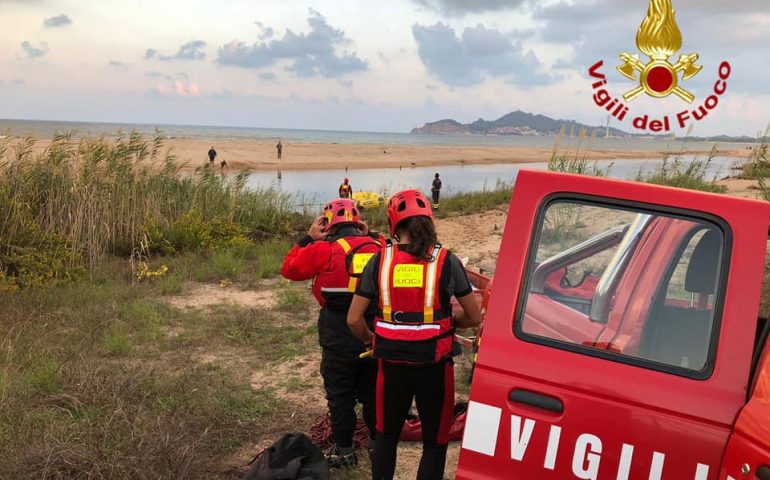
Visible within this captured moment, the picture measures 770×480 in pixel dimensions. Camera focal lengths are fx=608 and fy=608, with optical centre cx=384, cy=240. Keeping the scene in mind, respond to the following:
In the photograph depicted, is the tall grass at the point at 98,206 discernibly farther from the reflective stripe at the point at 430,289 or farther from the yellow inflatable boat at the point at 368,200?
the reflective stripe at the point at 430,289

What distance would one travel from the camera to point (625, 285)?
8.13 feet

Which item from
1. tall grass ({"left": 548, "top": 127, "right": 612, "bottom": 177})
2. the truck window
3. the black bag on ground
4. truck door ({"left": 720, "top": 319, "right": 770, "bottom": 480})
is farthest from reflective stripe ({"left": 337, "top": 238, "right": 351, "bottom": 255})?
tall grass ({"left": 548, "top": 127, "right": 612, "bottom": 177})

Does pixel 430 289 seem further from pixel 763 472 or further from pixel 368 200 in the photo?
pixel 368 200

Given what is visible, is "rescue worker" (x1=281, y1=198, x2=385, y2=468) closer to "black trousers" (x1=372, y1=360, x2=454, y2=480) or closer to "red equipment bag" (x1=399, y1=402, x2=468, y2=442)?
"red equipment bag" (x1=399, y1=402, x2=468, y2=442)

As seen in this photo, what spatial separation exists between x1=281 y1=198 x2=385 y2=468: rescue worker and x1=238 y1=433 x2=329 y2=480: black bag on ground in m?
0.35

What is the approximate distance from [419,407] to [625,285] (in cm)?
122

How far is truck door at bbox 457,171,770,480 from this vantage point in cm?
204

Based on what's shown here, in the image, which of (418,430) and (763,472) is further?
(418,430)

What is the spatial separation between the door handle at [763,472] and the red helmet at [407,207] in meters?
1.65

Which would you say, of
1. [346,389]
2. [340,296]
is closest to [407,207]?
[340,296]

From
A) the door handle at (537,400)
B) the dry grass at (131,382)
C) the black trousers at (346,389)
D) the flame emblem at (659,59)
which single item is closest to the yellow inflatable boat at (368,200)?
the dry grass at (131,382)

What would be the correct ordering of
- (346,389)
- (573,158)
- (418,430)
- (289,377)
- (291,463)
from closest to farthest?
(291,463)
(346,389)
(418,430)
(289,377)
(573,158)

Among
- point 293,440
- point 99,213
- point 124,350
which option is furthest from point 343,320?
point 99,213

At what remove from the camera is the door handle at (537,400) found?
213 cm
